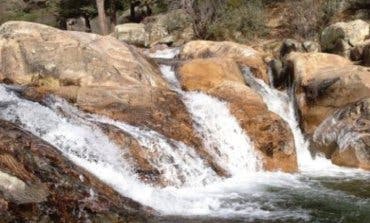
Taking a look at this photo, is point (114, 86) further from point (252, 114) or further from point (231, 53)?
point (231, 53)

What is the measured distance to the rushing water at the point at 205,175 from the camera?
8898 mm

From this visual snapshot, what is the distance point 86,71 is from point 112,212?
5211mm

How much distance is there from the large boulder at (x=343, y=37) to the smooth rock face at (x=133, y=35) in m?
8.85

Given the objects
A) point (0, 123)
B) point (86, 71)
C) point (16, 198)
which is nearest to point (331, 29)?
point (86, 71)

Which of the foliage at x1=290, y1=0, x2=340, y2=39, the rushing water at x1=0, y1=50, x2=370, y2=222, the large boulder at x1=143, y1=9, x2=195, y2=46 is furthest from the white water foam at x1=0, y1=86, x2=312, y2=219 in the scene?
the large boulder at x1=143, y1=9, x2=195, y2=46

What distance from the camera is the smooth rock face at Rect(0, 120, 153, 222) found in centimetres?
739

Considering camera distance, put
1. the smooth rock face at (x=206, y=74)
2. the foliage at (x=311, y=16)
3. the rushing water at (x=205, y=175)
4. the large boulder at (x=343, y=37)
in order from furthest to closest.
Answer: the foliage at (x=311, y=16) < the large boulder at (x=343, y=37) < the smooth rock face at (x=206, y=74) < the rushing water at (x=205, y=175)

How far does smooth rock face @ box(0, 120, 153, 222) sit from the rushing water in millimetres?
574

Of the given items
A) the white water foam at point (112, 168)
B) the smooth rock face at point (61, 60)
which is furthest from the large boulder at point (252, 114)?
the white water foam at point (112, 168)

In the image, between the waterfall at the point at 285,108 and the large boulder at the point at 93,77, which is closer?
the large boulder at the point at 93,77

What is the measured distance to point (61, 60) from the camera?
12.8 m

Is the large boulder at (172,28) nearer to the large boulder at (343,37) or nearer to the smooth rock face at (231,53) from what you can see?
the smooth rock face at (231,53)

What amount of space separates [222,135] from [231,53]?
16.7 ft

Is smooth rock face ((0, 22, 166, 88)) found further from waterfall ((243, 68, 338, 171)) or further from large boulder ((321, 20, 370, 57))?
large boulder ((321, 20, 370, 57))
